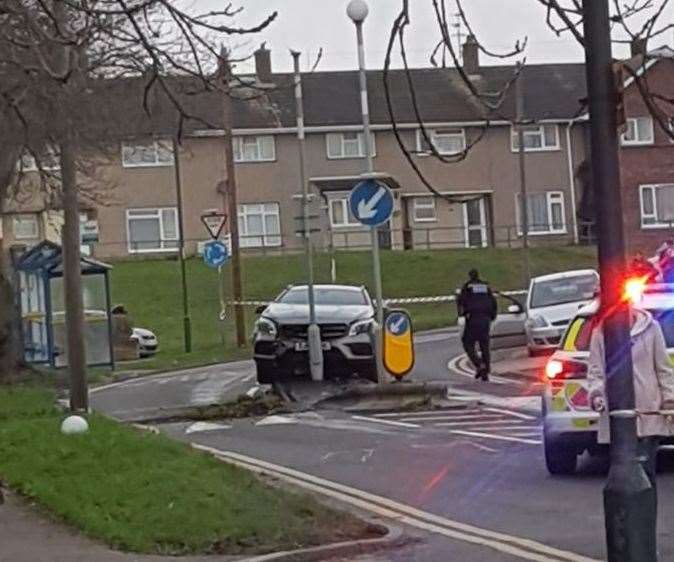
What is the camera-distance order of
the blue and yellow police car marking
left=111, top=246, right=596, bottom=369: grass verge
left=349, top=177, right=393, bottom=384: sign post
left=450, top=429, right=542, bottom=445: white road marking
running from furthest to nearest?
left=111, top=246, right=596, bottom=369: grass verge → the blue and yellow police car marking → left=349, top=177, right=393, bottom=384: sign post → left=450, top=429, right=542, bottom=445: white road marking

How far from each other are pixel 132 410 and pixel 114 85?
198 inches

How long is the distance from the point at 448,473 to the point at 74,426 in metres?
4.22

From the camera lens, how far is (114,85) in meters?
25.0

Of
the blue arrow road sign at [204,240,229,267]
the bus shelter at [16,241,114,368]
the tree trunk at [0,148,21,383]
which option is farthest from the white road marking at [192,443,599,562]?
the blue arrow road sign at [204,240,229,267]

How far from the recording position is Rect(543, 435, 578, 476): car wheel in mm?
14422

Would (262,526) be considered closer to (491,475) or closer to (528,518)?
(528,518)

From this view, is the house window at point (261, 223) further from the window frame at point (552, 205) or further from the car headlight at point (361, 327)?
the car headlight at point (361, 327)

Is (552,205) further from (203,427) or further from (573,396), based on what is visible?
(573,396)

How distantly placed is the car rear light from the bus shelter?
63.5 ft

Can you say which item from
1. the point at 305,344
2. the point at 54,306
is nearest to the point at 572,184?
the point at 54,306

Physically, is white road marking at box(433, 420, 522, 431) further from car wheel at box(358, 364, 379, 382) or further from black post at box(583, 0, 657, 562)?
black post at box(583, 0, 657, 562)

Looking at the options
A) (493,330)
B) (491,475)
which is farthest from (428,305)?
(491,475)

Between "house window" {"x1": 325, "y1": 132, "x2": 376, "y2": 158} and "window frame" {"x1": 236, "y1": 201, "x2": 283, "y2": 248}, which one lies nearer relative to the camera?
"window frame" {"x1": 236, "y1": 201, "x2": 283, "y2": 248}

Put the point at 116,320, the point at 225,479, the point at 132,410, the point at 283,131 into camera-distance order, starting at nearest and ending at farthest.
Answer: the point at 225,479 < the point at 132,410 < the point at 116,320 < the point at 283,131
